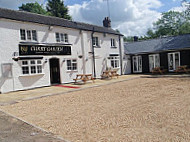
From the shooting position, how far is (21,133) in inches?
184

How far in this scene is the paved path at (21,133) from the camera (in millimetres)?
4188

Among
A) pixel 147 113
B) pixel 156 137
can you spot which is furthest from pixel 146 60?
pixel 156 137

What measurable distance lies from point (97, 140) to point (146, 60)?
19973mm

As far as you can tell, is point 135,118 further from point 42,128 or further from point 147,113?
point 42,128

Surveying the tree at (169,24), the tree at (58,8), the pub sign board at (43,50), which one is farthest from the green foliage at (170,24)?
the pub sign board at (43,50)

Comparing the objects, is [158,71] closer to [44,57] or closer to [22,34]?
[44,57]

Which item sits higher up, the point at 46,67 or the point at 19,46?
the point at 19,46

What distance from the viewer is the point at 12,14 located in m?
Answer: 13.2

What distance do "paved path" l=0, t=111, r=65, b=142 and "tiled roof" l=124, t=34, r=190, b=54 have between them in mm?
18645

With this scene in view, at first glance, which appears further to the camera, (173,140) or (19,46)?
(19,46)

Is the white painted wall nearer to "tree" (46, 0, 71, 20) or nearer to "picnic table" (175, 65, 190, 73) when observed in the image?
"picnic table" (175, 65, 190, 73)

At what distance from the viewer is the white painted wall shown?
12.3m

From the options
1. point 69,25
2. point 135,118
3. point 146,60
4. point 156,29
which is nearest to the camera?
point 135,118

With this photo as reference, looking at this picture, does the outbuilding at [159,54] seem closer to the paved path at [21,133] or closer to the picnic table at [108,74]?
the picnic table at [108,74]
